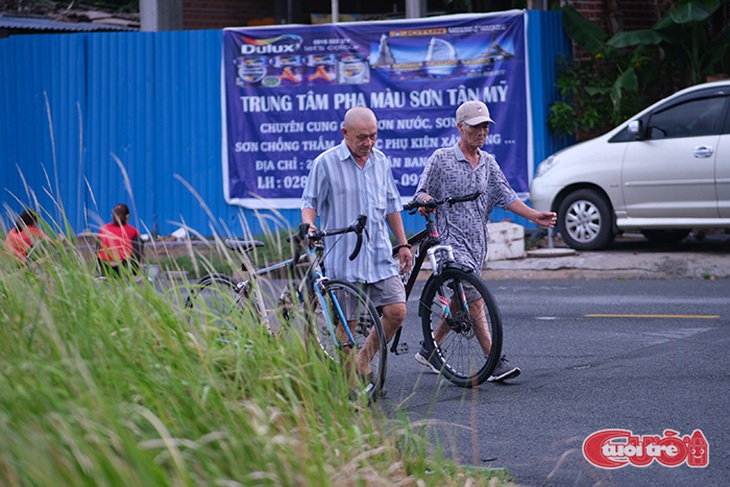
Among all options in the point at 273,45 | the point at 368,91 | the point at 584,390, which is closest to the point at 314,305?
the point at 584,390

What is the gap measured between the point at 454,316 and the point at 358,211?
1.09 m

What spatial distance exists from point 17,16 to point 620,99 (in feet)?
41.2

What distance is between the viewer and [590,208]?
15992 millimetres

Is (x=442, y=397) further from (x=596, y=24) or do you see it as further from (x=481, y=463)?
(x=596, y=24)

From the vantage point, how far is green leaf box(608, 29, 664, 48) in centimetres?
1684

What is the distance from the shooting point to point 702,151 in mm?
15094

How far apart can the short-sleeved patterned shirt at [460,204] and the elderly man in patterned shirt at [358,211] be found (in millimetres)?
844

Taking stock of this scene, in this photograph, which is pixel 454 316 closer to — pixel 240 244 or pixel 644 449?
pixel 644 449

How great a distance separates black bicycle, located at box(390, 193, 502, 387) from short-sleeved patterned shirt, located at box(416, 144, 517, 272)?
11cm

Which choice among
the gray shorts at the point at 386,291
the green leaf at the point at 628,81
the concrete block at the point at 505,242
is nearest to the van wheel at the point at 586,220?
the concrete block at the point at 505,242

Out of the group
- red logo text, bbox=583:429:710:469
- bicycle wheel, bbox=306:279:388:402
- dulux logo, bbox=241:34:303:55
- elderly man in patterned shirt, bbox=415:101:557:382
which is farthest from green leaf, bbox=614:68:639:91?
red logo text, bbox=583:429:710:469

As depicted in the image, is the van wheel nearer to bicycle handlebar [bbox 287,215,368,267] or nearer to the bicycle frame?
the bicycle frame

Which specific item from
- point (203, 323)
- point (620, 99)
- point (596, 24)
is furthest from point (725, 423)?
point (596, 24)

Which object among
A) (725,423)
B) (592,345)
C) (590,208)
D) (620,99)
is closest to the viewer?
(725,423)
